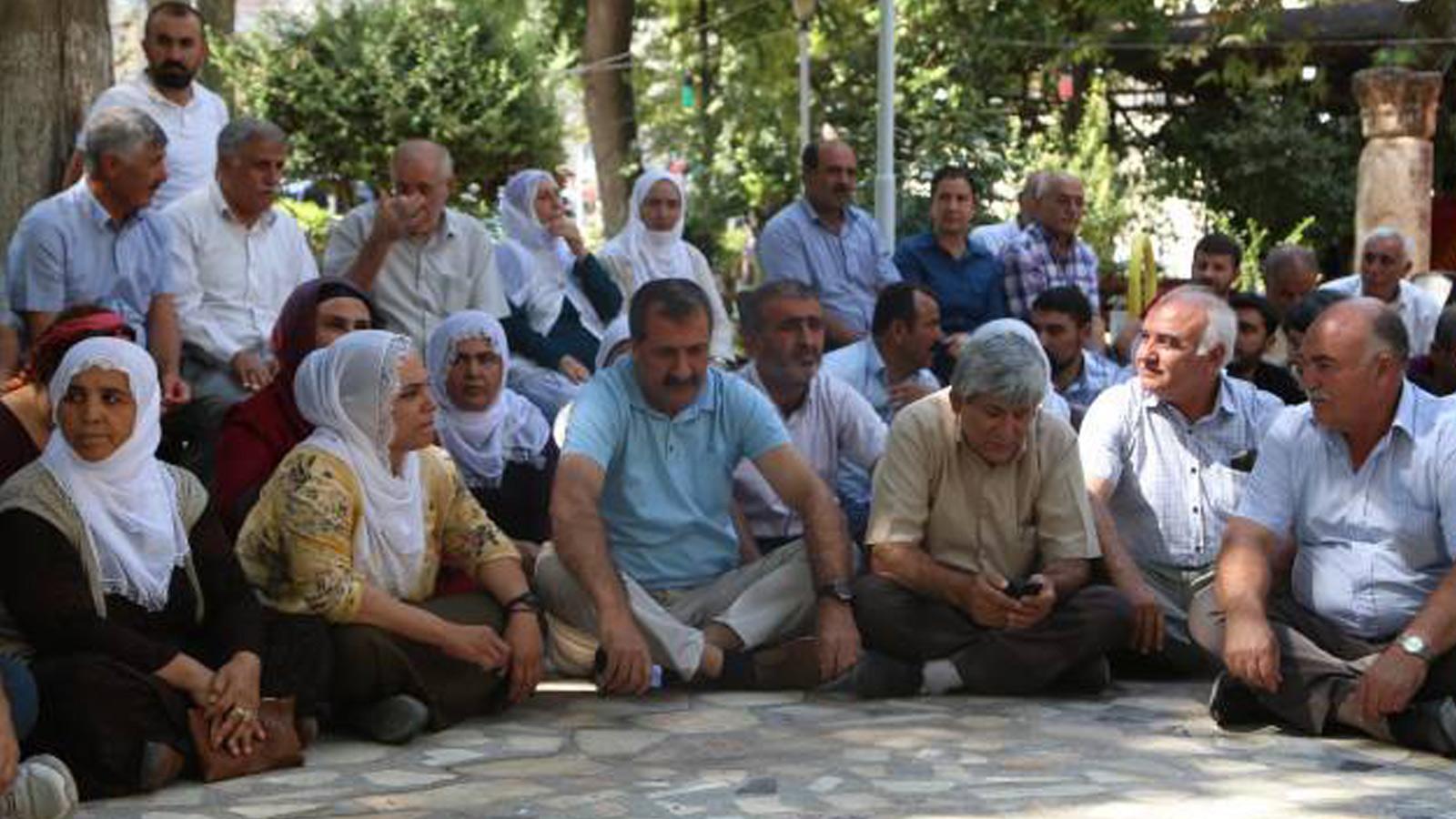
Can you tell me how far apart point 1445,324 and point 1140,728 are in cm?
320

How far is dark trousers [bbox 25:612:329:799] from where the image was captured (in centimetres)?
575

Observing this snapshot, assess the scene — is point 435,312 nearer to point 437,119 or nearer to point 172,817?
point 172,817

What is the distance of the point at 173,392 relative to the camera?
8.32m

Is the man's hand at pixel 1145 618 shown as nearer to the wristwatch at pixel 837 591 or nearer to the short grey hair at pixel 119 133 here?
the wristwatch at pixel 837 591

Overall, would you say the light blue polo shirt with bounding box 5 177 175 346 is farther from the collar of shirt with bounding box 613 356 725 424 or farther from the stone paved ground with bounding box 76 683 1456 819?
the stone paved ground with bounding box 76 683 1456 819

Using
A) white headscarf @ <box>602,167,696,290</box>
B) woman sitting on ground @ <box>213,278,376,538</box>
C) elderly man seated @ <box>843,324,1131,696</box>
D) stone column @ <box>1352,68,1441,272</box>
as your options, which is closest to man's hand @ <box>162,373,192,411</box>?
woman sitting on ground @ <box>213,278,376,538</box>

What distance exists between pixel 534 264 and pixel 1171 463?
3.56m

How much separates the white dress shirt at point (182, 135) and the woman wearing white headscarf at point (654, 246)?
198 centimetres

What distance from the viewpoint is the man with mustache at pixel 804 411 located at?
8.16 m

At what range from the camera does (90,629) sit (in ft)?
19.1

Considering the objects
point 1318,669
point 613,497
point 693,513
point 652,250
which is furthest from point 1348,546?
point 652,250

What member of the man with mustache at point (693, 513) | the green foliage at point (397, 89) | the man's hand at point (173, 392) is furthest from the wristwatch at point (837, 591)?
the green foliage at point (397, 89)

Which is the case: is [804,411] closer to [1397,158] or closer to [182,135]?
[182,135]

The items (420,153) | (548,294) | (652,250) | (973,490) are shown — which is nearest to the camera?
(973,490)
